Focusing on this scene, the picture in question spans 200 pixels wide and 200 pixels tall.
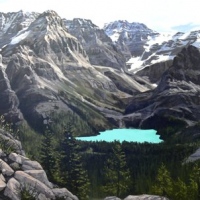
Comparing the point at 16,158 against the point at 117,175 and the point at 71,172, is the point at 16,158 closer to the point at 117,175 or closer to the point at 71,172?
the point at 71,172

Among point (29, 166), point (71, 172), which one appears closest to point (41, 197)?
point (29, 166)

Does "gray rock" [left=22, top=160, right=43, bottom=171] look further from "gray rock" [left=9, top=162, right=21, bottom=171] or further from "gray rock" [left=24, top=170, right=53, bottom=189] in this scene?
"gray rock" [left=24, top=170, right=53, bottom=189]

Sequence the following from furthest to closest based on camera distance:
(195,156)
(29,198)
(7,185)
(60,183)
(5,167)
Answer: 1. (195,156)
2. (60,183)
3. (5,167)
4. (7,185)
5. (29,198)

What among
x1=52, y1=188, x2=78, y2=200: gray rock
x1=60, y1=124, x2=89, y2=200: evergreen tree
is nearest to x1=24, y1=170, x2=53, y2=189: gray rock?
x1=52, y1=188, x2=78, y2=200: gray rock

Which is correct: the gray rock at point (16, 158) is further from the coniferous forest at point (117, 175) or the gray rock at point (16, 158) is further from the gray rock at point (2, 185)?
the gray rock at point (2, 185)

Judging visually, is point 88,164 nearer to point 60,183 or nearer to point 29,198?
point 60,183

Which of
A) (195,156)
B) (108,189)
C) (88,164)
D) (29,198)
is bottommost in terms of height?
(88,164)

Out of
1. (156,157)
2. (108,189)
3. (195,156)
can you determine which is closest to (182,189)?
(108,189)
